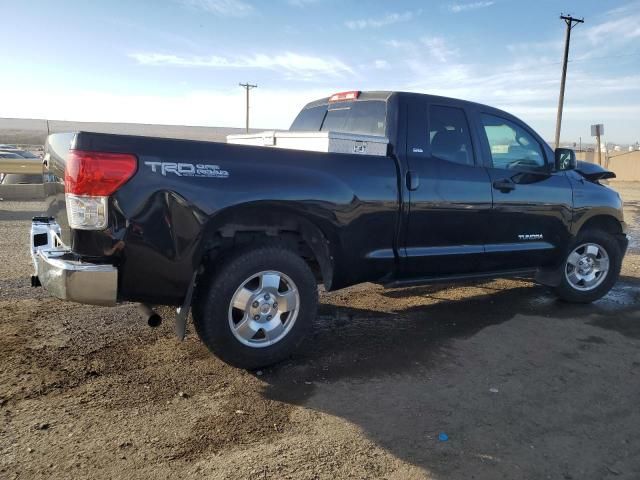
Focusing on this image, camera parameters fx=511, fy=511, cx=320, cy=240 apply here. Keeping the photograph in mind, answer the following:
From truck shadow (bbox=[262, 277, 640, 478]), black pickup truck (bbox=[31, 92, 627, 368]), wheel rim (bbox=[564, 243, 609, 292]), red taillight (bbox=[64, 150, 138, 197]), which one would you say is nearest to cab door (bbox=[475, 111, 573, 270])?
black pickup truck (bbox=[31, 92, 627, 368])

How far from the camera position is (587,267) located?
5770 mm

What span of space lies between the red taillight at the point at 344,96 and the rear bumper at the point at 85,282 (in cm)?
293

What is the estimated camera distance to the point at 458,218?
4.56 metres

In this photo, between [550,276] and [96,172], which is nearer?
[96,172]

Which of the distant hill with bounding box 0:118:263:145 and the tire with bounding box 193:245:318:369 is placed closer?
the tire with bounding box 193:245:318:369

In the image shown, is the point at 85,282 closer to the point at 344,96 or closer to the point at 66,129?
the point at 344,96

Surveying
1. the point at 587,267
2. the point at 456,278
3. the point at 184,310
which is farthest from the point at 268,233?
the point at 587,267

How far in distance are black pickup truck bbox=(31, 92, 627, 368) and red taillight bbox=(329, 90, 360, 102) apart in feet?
0.06

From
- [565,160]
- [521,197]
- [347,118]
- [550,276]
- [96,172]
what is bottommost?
[550,276]

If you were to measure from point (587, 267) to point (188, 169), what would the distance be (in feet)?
15.3

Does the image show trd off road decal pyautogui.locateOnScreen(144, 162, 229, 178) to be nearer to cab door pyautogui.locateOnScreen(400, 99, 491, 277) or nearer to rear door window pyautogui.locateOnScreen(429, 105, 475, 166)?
cab door pyautogui.locateOnScreen(400, 99, 491, 277)

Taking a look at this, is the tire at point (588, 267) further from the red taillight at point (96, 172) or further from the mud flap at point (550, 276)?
the red taillight at point (96, 172)

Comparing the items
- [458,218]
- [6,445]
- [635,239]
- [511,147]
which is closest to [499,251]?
[458,218]

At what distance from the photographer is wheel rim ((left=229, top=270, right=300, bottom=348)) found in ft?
11.7
